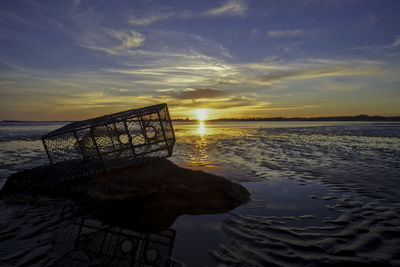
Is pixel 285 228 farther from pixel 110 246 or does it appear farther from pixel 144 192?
pixel 144 192

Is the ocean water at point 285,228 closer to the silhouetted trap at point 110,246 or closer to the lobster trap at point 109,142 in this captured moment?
the silhouetted trap at point 110,246

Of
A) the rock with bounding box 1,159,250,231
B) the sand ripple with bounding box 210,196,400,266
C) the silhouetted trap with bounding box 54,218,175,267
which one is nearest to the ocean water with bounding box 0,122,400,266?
the sand ripple with bounding box 210,196,400,266

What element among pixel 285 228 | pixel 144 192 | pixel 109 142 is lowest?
pixel 285 228

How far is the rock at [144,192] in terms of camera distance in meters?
5.77

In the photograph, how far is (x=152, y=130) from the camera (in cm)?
786

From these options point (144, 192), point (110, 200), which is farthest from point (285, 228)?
point (110, 200)

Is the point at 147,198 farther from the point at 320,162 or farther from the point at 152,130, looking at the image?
the point at 320,162

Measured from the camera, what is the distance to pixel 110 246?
13.7 feet

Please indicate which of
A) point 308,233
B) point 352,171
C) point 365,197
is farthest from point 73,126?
point 352,171

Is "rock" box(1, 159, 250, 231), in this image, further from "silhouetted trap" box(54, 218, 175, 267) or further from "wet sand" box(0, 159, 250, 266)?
"silhouetted trap" box(54, 218, 175, 267)

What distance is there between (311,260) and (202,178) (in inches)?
155

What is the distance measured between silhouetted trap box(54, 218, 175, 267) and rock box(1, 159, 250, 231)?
0.52m

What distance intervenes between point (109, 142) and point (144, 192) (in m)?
2.44

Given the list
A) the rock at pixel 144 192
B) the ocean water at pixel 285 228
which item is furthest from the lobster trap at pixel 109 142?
the ocean water at pixel 285 228
